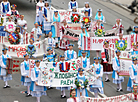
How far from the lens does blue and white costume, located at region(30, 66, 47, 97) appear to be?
2211 centimetres

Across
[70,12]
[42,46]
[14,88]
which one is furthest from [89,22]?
[14,88]

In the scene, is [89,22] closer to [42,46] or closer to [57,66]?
[42,46]

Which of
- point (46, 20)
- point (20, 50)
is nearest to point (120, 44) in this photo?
point (20, 50)

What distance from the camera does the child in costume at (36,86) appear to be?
22102mm

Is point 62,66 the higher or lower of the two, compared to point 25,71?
higher

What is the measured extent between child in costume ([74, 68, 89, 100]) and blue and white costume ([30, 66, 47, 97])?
6.35 ft

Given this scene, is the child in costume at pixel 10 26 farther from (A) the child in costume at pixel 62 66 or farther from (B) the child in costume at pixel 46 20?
(A) the child in costume at pixel 62 66

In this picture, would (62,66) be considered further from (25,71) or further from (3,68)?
(3,68)

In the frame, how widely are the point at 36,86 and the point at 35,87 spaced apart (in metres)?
0.07

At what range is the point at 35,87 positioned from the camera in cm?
2227

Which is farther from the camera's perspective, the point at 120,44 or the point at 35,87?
the point at 120,44

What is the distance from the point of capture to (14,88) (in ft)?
80.2

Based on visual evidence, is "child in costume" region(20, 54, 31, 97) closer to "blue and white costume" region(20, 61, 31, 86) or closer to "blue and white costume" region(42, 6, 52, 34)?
"blue and white costume" region(20, 61, 31, 86)

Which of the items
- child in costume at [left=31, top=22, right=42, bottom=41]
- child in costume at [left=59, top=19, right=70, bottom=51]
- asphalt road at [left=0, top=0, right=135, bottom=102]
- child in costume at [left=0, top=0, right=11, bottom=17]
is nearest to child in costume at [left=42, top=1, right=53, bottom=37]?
child in costume at [left=31, top=22, right=42, bottom=41]
